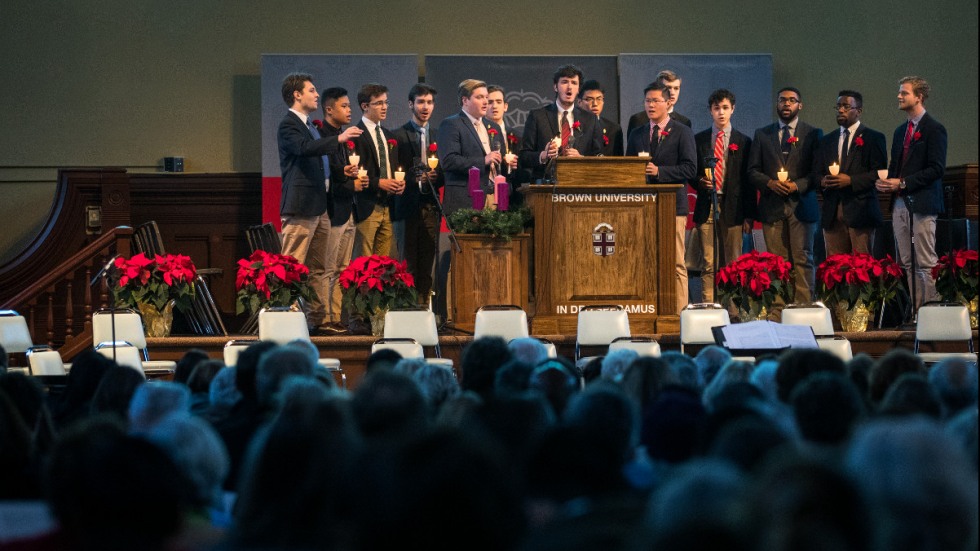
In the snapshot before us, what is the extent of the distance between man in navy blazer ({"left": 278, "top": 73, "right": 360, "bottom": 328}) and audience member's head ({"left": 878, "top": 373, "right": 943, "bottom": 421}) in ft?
21.4

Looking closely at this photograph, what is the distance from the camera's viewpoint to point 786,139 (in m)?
10.7

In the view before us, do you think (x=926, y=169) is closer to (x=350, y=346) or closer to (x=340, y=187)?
(x=340, y=187)

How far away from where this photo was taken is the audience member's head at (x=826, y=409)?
358 cm

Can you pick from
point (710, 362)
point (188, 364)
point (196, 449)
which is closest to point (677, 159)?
point (710, 362)

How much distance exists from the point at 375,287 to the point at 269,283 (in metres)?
0.76

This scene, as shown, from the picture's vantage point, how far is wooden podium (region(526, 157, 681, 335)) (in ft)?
30.3

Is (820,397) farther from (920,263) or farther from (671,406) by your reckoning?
(920,263)

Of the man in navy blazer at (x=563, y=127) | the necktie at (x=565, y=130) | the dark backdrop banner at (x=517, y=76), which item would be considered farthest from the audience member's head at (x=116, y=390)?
the dark backdrop banner at (x=517, y=76)

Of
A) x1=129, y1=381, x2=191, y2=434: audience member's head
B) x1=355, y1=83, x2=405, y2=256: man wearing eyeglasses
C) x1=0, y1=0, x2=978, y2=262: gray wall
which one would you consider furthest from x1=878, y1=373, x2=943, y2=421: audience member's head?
x1=0, y1=0, x2=978, y2=262: gray wall

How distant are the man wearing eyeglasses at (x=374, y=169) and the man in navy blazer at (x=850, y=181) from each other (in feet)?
11.3

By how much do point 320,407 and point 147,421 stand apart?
39.5 inches

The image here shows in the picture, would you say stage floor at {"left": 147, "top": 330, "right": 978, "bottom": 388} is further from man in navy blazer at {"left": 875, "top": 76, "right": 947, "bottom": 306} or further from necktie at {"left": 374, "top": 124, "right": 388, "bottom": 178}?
necktie at {"left": 374, "top": 124, "right": 388, "bottom": 178}

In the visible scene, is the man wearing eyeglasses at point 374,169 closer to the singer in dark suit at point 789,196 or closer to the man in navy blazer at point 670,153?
the man in navy blazer at point 670,153

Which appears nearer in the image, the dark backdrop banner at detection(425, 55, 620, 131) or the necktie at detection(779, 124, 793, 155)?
the necktie at detection(779, 124, 793, 155)
